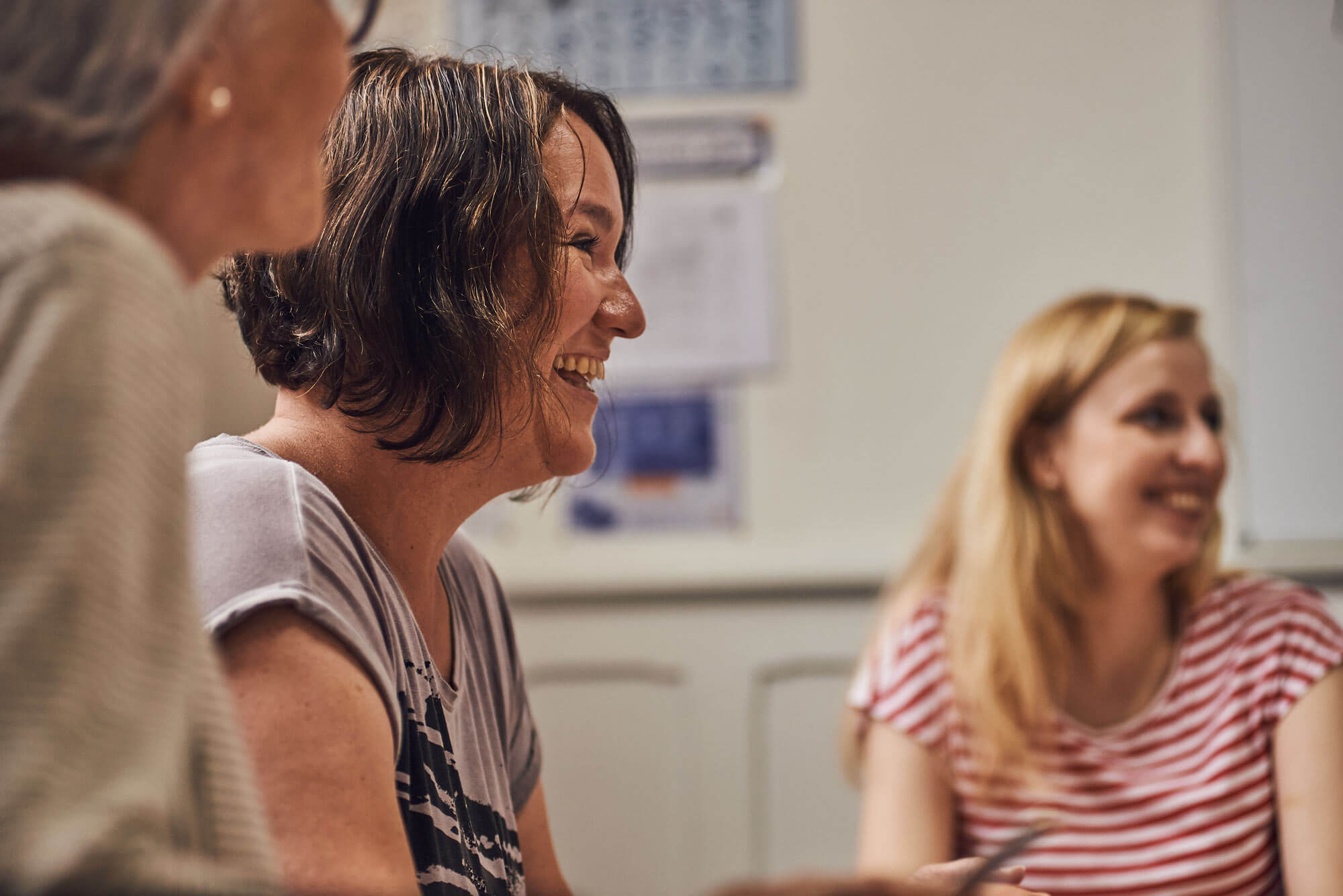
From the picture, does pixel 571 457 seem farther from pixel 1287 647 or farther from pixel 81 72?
pixel 1287 647

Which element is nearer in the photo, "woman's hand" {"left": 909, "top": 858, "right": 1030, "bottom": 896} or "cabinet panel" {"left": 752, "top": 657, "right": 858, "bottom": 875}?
"woman's hand" {"left": 909, "top": 858, "right": 1030, "bottom": 896}

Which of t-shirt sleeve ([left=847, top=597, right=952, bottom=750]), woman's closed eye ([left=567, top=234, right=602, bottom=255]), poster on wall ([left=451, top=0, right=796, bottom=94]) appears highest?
poster on wall ([left=451, top=0, right=796, bottom=94])

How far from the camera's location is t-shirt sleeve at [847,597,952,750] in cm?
127

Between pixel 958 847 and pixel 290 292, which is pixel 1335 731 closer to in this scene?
pixel 958 847

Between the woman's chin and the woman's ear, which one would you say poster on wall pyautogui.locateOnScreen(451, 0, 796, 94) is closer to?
the woman's ear

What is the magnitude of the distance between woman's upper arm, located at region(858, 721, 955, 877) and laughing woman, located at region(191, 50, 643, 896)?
→ 1.79ft

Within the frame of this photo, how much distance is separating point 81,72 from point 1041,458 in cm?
129

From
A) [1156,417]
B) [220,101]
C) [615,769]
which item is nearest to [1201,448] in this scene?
[1156,417]

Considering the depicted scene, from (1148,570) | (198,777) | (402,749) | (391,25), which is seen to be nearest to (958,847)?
(1148,570)

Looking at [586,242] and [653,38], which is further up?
[653,38]

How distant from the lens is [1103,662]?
4.30ft

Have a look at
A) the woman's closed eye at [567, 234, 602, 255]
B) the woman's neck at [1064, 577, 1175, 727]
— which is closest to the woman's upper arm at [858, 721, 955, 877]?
the woman's neck at [1064, 577, 1175, 727]

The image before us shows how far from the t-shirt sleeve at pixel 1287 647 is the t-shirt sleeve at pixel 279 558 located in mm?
1025

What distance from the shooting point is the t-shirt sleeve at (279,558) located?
0.51m
